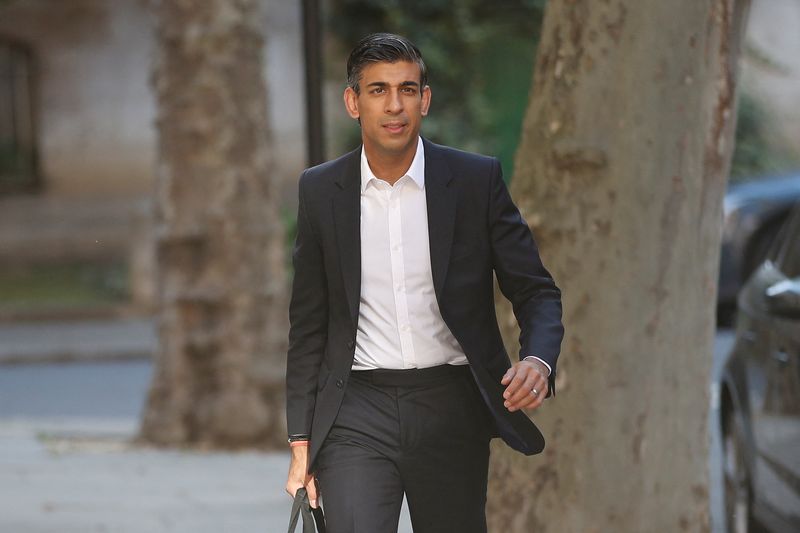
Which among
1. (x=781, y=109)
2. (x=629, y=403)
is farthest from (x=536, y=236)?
(x=781, y=109)

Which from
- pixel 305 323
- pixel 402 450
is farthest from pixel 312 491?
pixel 305 323

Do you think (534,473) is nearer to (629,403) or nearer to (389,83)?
(629,403)

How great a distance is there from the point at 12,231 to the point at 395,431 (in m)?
18.5

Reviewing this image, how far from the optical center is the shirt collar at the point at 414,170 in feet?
13.2

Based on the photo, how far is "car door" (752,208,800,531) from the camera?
18.9 feet

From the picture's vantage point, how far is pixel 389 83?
12.8 ft

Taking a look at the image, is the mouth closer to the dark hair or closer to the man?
the man

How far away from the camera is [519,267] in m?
4.01

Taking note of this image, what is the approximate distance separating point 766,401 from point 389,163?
2697 millimetres

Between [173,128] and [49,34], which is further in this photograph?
[49,34]

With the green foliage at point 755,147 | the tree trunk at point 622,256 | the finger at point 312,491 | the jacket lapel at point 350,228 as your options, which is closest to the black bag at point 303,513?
the finger at point 312,491

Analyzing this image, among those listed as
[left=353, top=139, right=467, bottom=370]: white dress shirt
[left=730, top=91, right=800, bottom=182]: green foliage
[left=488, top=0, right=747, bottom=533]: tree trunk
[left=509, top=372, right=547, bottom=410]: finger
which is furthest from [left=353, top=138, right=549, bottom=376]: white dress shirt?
[left=730, top=91, right=800, bottom=182]: green foliage

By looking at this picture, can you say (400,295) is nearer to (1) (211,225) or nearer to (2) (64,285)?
(1) (211,225)

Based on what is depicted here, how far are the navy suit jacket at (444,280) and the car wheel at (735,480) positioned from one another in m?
2.70
